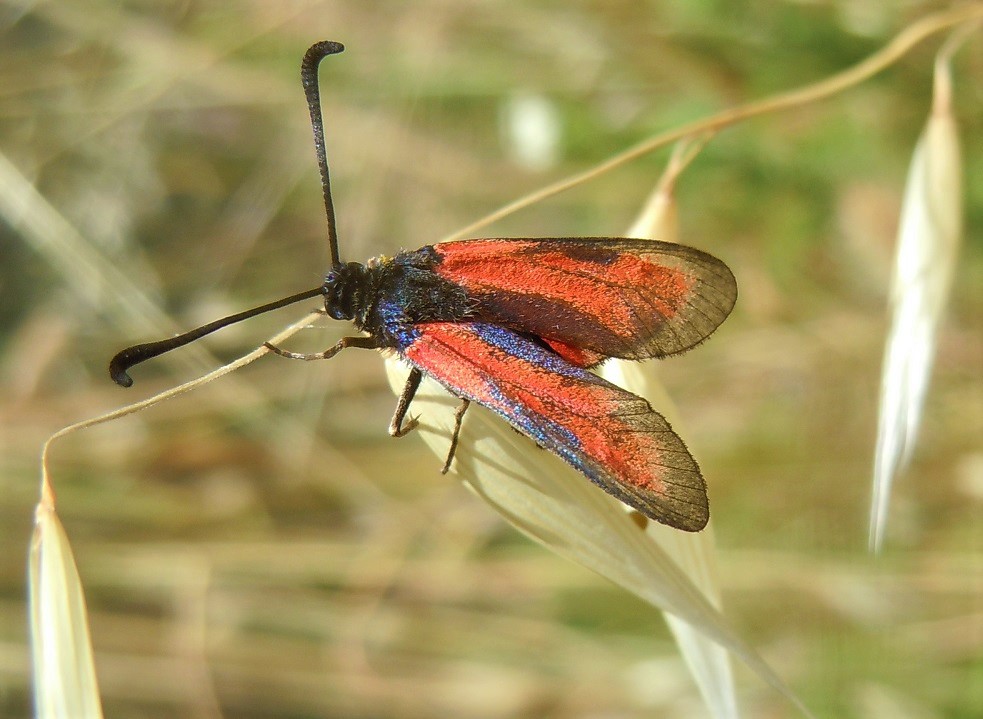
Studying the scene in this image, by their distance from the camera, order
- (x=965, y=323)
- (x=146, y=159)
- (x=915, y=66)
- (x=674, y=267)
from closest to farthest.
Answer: (x=674, y=267) < (x=915, y=66) < (x=965, y=323) < (x=146, y=159)

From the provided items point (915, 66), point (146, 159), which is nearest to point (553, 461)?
point (915, 66)

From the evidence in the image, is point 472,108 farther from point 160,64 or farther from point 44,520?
point 44,520

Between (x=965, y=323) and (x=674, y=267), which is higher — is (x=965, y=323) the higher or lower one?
the higher one

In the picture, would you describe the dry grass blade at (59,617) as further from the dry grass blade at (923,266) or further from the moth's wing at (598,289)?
the dry grass blade at (923,266)

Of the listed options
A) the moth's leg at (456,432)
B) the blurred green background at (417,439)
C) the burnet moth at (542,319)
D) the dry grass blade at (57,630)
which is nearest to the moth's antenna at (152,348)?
the burnet moth at (542,319)

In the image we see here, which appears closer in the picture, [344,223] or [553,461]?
[553,461]

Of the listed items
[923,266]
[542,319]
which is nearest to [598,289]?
[542,319]

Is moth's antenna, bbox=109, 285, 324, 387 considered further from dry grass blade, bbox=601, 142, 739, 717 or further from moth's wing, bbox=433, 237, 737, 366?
dry grass blade, bbox=601, 142, 739, 717
